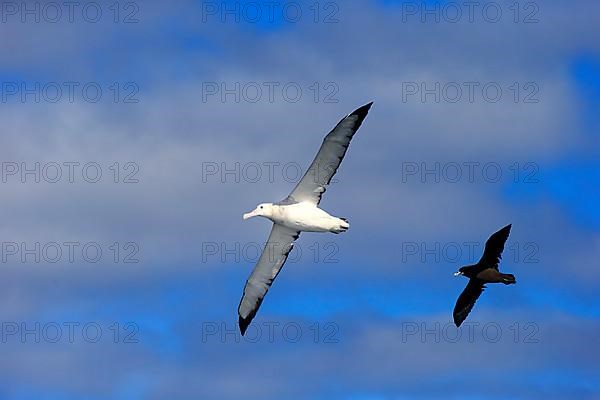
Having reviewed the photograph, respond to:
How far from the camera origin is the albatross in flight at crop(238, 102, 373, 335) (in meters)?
34.8

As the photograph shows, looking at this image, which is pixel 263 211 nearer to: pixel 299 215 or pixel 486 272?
pixel 299 215

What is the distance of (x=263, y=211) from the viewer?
37.0 metres

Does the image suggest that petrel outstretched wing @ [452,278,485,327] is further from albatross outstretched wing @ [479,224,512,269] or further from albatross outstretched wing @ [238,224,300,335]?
albatross outstretched wing @ [238,224,300,335]

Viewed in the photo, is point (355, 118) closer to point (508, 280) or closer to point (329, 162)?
point (329, 162)

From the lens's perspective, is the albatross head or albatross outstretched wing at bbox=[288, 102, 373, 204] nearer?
albatross outstretched wing at bbox=[288, 102, 373, 204]

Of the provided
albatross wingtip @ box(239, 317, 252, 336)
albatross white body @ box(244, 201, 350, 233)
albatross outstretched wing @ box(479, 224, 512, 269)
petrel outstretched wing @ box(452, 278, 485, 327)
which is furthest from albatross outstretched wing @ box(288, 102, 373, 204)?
petrel outstretched wing @ box(452, 278, 485, 327)

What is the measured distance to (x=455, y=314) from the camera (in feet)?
136

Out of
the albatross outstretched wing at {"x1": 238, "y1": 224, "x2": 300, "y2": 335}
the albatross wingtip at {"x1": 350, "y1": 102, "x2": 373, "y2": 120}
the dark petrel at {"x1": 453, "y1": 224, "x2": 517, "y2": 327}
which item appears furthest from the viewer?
the dark petrel at {"x1": 453, "y1": 224, "x2": 517, "y2": 327}

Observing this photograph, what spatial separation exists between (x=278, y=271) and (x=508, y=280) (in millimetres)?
7562

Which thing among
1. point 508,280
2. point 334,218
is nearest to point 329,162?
point 334,218

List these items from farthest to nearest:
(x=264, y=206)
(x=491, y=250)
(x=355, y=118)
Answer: (x=491, y=250) < (x=264, y=206) < (x=355, y=118)

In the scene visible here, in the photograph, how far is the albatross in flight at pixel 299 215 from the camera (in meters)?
34.8

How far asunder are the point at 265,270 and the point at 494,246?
7.89m

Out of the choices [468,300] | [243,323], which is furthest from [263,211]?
[468,300]
